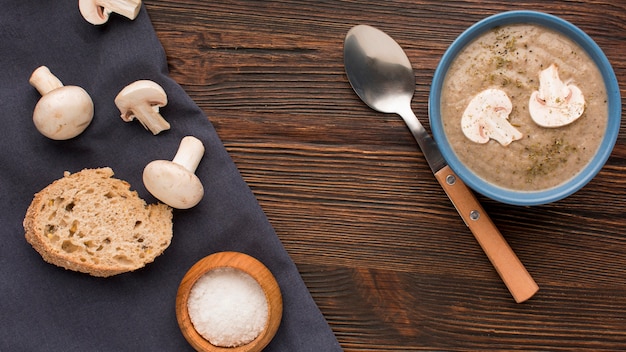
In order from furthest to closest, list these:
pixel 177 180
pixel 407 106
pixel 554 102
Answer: pixel 407 106 < pixel 177 180 < pixel 554 102

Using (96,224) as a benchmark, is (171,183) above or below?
above

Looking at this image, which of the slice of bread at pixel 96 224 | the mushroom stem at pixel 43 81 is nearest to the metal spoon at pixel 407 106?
the slice of bread at pixel 96 224

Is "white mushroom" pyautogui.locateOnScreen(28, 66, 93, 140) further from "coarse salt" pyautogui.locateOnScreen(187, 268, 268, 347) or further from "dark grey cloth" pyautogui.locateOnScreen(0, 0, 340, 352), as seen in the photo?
"coarse salt" pyautogui.locateOnScreen(187, 268, 268, 347)

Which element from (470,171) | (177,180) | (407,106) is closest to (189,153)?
(177,180)

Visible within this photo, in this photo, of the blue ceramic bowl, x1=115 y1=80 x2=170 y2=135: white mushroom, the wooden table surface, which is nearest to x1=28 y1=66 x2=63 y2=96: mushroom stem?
x1=115 y1=80 x2=170 y2=135: white mushroom

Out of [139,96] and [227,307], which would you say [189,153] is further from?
[227,307]

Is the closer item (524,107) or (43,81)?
(524,107)

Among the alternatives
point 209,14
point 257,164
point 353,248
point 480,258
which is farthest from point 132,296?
point 480,258

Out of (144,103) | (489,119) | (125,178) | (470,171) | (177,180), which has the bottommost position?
(125,178)

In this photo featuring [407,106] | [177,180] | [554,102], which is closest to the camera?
[554,102]
